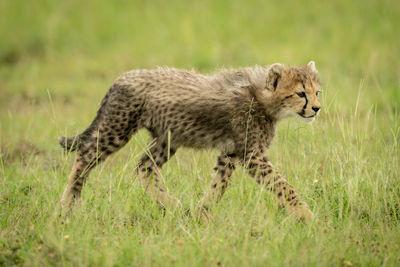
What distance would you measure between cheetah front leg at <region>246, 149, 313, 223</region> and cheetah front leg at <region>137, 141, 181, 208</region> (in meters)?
0.74

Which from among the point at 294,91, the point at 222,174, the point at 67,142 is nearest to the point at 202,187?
the point at 222,174

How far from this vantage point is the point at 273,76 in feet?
14.7

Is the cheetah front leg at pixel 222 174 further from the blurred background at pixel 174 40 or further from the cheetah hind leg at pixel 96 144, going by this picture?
the blurred background at pixel 174 40

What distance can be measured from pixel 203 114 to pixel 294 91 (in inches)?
30.0

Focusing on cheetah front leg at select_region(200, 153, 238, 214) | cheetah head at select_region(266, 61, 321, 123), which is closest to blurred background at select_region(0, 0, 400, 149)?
cheetah front leg at select_region(200, 153, 238, 214)

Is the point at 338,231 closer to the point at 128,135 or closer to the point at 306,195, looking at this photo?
the point at 306,195

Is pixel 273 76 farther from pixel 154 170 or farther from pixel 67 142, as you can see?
pixel 67 142

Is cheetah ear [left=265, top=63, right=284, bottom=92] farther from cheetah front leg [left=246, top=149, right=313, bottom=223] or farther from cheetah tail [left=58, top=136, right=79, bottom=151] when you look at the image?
cheetah tail [left=58, top=136, right=79, bottom=151]

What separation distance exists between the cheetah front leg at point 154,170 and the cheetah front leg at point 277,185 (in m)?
0.74

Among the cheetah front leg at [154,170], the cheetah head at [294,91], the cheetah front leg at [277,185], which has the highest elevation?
the cheetah head at [294,91]

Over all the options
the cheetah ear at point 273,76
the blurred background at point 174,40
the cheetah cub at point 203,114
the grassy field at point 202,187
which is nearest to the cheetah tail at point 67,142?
the cheetah cub at point 203,114

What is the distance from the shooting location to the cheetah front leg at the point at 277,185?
156 inches

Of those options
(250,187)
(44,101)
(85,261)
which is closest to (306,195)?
(250,187)

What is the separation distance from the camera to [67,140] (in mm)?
4762
